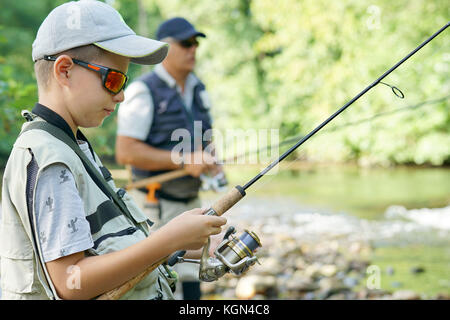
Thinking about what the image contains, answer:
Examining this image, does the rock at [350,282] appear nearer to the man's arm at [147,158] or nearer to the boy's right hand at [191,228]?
the man's arm at [147,158]

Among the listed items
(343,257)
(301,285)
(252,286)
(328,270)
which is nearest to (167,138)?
(252,286)

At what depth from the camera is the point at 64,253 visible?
38.0 inches

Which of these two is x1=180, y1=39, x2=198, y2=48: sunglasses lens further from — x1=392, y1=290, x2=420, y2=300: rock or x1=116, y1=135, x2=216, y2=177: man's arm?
x1=392, y1=290, x2=420, y2=300: rock

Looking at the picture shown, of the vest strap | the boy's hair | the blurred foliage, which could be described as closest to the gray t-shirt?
the vest strap

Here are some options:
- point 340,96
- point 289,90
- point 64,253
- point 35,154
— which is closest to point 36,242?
point 64,253

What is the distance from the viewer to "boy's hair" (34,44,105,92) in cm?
110

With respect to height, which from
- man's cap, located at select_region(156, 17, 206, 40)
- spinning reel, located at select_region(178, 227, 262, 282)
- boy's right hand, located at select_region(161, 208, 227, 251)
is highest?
man's cap, located at select_region(156, 17, 206, 40)

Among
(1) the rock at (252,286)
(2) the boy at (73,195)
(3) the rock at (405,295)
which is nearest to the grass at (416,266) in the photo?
(3) the rock at (405,295)

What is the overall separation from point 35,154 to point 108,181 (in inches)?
11.1

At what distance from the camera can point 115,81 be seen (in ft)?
3.71

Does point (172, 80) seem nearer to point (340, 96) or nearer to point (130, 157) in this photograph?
point (130, 157)

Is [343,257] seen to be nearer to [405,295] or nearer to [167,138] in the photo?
[405,295]

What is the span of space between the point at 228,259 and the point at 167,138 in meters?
1.58

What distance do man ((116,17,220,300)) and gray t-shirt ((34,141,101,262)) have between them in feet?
5.43
